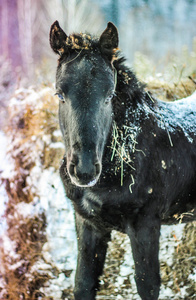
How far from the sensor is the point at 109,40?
97.4 inches

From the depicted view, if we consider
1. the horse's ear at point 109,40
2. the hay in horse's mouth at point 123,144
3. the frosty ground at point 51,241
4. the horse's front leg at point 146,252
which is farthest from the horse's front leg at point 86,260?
the horse's ear at point 109,40

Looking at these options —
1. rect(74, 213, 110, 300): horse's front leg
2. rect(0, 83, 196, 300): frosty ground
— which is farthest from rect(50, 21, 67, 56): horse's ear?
rect(0, 83, 196, 300): frosty ground

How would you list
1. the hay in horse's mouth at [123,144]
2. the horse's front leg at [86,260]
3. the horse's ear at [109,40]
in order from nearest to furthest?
the horse's ear at [109,40]
the hay in horse's mouth at [123,144]
the horse's front leg at [86,260]

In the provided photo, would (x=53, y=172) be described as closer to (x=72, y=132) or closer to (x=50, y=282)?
(x=50, y=282)

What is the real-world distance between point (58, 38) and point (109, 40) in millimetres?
414

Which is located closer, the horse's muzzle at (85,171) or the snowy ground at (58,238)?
the horse's muzzle at (85,171)

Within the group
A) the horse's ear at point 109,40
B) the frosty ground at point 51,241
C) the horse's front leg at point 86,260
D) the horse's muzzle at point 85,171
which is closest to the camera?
the horse's muzzle at point 85,171

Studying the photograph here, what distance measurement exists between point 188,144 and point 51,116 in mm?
2382

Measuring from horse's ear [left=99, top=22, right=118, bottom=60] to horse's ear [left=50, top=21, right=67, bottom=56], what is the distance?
1.00 ft

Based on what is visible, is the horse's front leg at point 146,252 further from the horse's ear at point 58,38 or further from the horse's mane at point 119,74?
the horse's ear at point 58,38

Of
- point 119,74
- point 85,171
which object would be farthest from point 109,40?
point 85,171

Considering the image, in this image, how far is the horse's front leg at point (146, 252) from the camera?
2.51 metres

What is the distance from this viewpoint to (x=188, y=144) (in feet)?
9.68

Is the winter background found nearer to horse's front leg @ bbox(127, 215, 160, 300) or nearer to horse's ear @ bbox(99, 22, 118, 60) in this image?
horse's ear @ bbox(99, 22, 118, 60)
